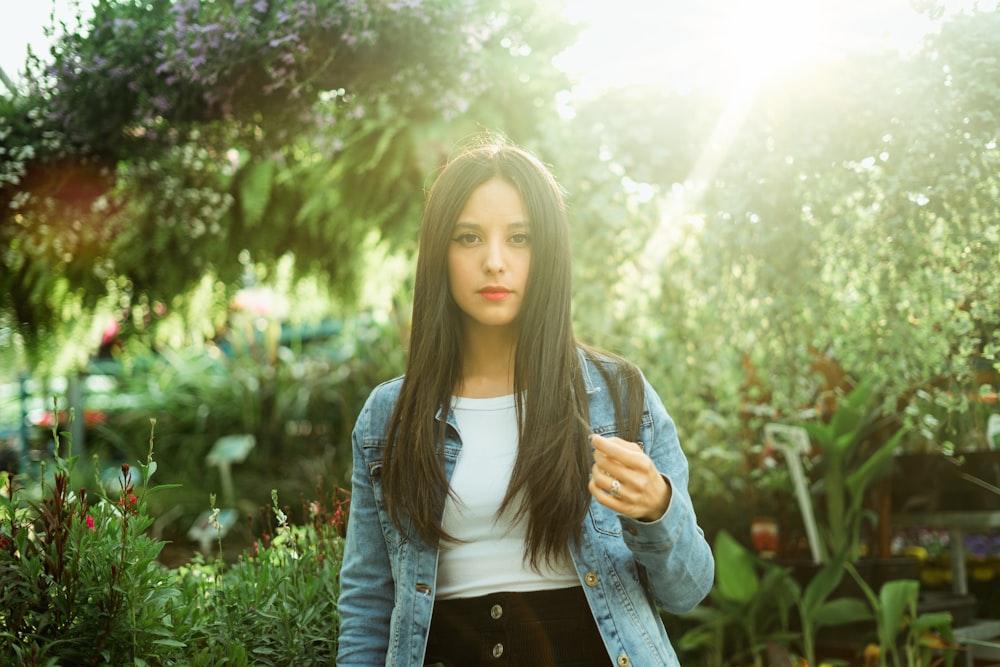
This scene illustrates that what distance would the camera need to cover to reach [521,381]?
166cm

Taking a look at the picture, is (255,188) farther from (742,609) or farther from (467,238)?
(742,609)

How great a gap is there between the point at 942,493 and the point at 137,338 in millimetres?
3081

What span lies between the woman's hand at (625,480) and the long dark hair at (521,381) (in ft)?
0.69

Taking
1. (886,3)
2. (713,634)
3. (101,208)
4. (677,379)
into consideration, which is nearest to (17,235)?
(101,208)

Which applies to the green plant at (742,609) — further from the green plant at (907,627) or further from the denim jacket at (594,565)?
the denim jacket at (594,565)

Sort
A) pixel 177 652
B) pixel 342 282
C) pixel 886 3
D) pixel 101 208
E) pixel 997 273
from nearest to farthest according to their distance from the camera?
pixel 177 652 → pixel 997 273 → pixel 886 3 → pixel 101 208 → pixel 342 282

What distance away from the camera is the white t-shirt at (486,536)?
1.54 meters

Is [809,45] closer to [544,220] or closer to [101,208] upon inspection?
[544,220]

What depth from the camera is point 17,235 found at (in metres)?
2.47

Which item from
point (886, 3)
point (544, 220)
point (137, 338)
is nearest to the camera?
point (544, 220)

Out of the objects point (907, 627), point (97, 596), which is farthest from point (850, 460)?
point (97, 596)

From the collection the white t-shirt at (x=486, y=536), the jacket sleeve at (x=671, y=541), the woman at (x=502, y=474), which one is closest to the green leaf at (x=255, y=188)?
the woman at (x=502, y=474)

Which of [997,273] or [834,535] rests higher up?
[997,273]

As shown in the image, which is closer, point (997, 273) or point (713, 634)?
point (997, 273)
